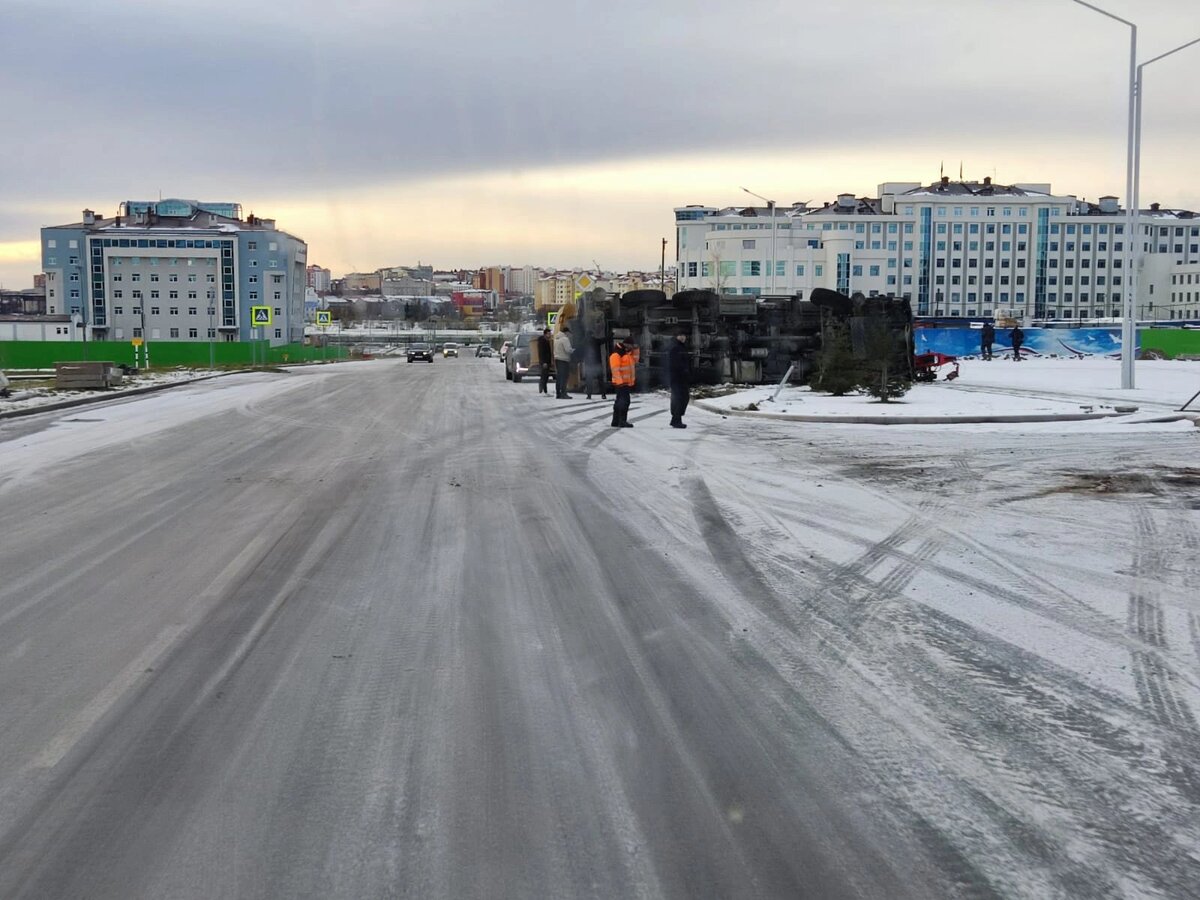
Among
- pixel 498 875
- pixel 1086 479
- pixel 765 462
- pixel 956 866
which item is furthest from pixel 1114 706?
pixel 765 462

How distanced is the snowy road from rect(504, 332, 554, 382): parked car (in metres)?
28.1

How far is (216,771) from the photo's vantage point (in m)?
4.80

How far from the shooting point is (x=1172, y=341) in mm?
57906

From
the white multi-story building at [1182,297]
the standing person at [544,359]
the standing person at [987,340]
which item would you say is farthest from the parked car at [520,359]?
the white multi-story building at [1182,297]

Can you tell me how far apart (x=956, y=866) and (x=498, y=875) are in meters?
1.53

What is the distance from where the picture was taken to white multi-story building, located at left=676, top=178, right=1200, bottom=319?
134m

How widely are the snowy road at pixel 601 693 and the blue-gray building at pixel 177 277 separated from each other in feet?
418

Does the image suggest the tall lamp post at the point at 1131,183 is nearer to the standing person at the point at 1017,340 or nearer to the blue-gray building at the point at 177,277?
the standing person at the point at 1017,340

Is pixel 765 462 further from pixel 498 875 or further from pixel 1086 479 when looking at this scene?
pixel 498 875

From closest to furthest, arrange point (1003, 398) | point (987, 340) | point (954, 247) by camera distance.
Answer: point (1003, 398)
point (987, 340)
point (954, 247)

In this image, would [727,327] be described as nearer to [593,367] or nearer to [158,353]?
[593,367]

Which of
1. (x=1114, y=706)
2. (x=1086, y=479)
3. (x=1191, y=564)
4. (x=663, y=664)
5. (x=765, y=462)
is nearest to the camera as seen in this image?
(x=1114, y=706)

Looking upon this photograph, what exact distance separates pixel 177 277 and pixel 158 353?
80052 mm

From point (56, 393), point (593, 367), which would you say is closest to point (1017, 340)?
point (593, 367)
